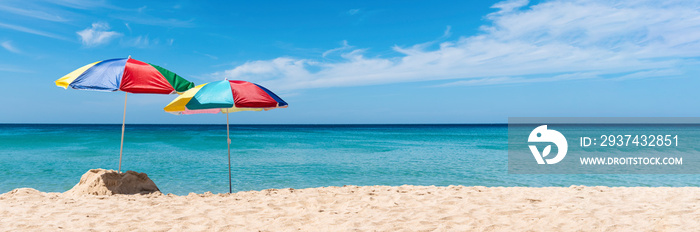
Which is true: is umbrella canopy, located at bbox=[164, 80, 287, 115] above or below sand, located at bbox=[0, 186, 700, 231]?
above

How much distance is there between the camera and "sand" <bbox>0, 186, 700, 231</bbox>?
4.92 metres

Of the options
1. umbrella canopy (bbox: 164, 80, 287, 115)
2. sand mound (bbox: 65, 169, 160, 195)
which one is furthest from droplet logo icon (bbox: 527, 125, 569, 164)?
sand mound (bbox: 65, 169, 160, 195)

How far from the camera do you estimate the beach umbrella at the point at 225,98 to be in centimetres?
645

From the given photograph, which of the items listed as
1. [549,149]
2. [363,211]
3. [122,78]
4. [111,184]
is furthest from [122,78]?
[549,149]

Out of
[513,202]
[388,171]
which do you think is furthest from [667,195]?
[388,171]

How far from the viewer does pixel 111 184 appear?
7309 millimetres

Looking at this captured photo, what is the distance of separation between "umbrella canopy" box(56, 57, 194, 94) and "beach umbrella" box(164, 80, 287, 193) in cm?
30

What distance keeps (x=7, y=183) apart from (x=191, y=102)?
7971 mm

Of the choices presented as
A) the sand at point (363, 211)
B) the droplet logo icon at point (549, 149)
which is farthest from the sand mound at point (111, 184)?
the droplet logo icon at point (549, 149)

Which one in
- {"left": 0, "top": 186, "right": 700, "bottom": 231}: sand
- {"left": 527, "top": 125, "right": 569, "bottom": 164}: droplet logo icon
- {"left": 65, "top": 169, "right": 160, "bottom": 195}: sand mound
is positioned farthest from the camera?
{"left": 527, "top": 125, "right": 569, "bottom": 164}: droplet logo icon

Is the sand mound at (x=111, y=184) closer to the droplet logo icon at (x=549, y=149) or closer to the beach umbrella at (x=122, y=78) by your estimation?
the beach umbrella at (x=122, y=78)

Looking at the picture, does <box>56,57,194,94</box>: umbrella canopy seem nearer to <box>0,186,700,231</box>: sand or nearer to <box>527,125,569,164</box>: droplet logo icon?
<box>0,186,700,231</box>: sand

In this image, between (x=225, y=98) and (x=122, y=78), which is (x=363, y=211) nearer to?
(x=225, y=98)

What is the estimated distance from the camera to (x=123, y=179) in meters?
7.40
